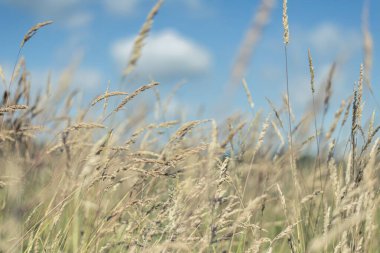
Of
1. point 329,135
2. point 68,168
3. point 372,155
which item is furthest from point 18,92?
point 372,155

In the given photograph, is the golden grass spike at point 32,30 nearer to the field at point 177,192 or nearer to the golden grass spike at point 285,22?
the field at point 177,192

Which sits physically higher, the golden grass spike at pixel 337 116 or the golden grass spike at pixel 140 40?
the golden grass spike at pixel 140 40

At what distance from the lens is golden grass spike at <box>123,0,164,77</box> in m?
2.07

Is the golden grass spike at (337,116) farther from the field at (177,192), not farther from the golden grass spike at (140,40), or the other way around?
the golden grass spike at (140,40)

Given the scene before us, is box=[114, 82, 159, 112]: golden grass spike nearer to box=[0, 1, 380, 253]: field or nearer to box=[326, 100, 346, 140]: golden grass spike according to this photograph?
box=[0, 1, 380, 253]: field

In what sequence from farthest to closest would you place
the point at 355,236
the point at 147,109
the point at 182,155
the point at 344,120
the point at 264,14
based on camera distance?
the point at 147,109
the point at 344,120
the point at 355,236
the point at 182,155
the point at 264,14

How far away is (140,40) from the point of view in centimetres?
210

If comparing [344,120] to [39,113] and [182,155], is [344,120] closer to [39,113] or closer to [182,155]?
[182,155]

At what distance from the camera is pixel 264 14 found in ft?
4.38

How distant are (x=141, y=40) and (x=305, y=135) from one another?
1278 millimetres

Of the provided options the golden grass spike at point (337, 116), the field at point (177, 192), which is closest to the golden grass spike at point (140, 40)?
the field at point (177, 192)

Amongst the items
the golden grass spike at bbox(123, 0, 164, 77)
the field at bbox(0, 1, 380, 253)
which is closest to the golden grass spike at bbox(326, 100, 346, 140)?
the field at bbox(0, 1, 380, 253)

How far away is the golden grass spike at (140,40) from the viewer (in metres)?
2.07

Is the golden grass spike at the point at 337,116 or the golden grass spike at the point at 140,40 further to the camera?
the golden grass spike at the point at 337,116
